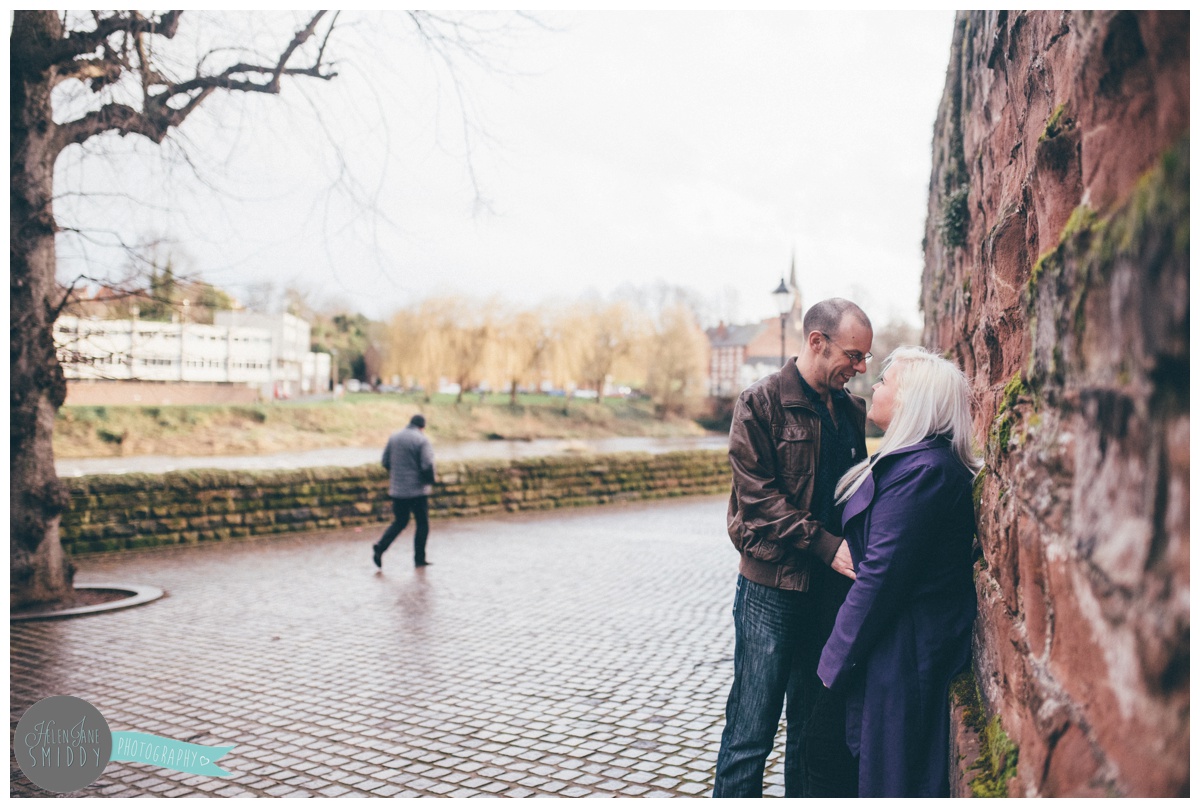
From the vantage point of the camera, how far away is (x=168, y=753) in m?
4.60

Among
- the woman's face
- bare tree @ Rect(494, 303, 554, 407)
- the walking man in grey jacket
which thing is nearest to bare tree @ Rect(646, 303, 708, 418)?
bare tree @ Rect(494, 303, 554, 407)

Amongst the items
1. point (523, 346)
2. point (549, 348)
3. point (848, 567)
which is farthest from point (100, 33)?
point (549, 348)

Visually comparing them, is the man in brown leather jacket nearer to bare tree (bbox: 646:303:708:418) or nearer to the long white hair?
the long white hair

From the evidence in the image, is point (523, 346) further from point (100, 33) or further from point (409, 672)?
point (409, 672)

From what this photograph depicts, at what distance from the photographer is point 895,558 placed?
2691 mm

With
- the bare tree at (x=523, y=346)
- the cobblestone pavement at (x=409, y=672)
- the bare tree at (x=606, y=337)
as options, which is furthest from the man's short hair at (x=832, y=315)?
the bare tree at (x=606, y=337)

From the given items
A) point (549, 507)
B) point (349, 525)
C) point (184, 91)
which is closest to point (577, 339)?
point (549, 507)

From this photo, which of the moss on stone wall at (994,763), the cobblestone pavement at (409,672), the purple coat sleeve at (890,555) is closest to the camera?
the moss on stone wall at (994,763)

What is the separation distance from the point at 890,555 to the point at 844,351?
874 mm

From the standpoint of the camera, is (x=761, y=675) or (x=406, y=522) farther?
(x=406, y=522)

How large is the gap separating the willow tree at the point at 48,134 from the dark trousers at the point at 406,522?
120 inches

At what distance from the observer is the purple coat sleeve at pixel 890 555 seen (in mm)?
2703

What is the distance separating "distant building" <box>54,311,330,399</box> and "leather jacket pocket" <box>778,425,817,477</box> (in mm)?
7201

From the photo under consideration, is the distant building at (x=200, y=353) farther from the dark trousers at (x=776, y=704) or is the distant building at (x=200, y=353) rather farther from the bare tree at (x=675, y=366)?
the bare tree at (x=675, y=366)
